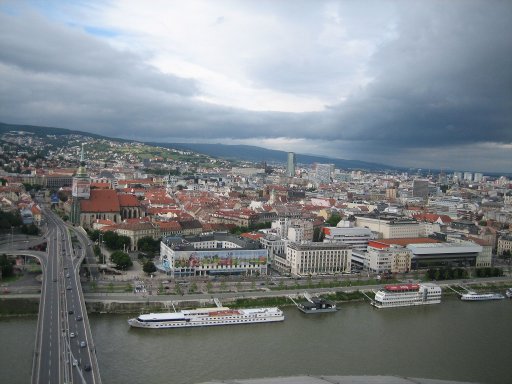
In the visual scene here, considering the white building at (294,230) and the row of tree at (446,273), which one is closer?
the row of tree at (446,273)

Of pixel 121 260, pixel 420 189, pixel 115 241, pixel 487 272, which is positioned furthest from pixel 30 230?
pixel 420 189

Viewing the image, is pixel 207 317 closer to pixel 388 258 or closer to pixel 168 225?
pixel 388 258

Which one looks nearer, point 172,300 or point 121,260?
point 172,300

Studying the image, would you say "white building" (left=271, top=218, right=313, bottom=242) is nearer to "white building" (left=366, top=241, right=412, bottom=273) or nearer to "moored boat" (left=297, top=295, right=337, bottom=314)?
"white building" (left=366, top=241, right=412, bottom=273)

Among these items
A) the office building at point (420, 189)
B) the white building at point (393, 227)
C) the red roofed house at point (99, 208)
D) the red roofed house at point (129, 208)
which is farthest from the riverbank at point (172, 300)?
the office building at point (420, 189)

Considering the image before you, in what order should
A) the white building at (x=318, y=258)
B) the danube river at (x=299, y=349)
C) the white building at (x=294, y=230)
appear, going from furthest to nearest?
the white building at (x=294, y=230), the white building at (x=318, y=258), the danube river at (x=299, y=349)

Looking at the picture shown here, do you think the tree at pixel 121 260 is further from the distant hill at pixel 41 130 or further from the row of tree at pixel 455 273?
the distant hill at pixel 41 130

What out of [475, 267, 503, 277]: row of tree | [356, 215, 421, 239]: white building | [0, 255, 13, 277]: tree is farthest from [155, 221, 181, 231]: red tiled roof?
[475, 267, 503, 277]: row of tree
